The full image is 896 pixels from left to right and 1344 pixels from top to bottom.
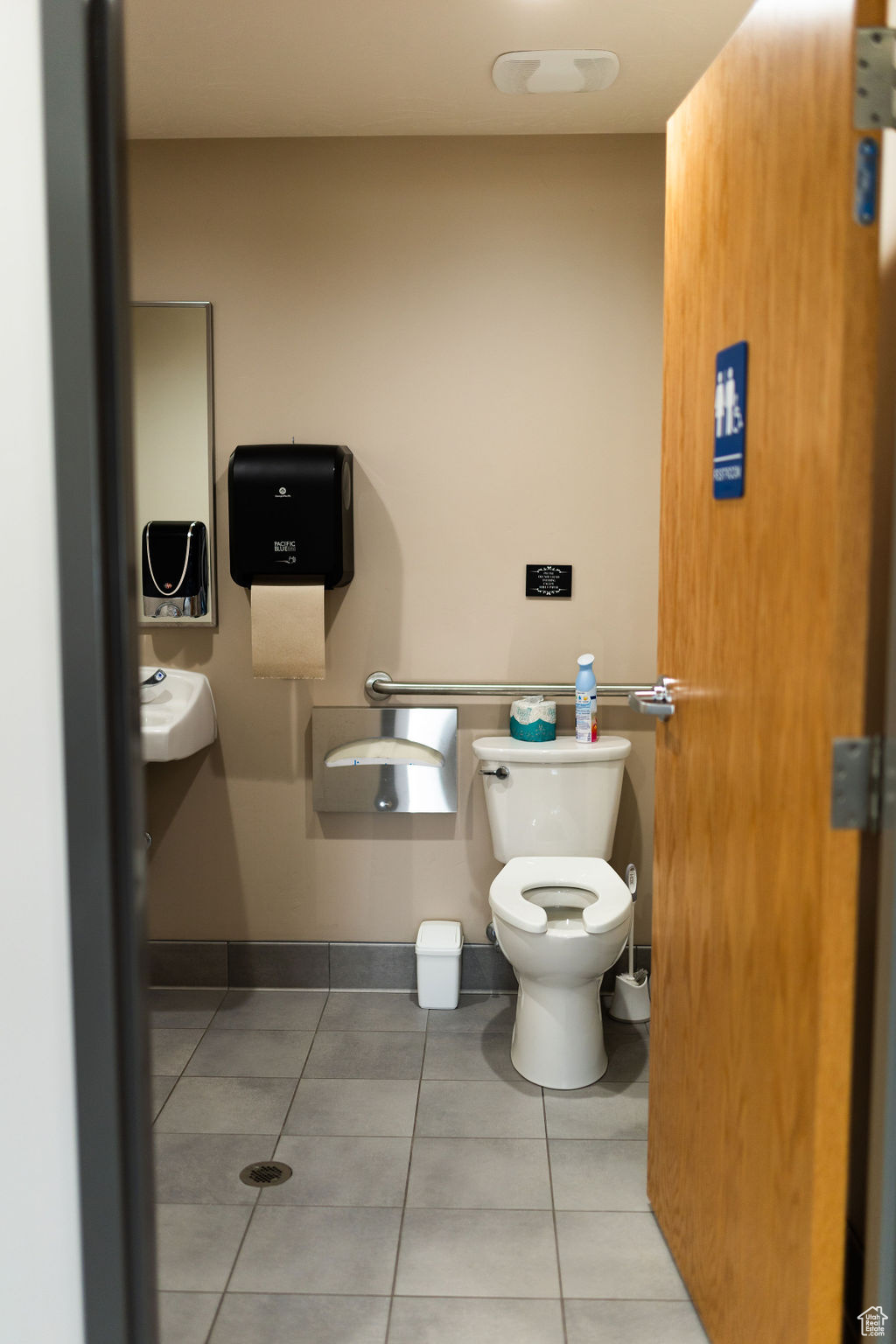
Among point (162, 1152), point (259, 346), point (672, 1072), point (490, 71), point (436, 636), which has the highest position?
point (490, 71)

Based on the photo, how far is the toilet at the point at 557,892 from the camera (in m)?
2.62

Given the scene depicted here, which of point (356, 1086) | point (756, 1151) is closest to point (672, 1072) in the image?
point (756, 1151)

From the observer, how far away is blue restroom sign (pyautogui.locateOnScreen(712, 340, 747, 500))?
162 centimetres

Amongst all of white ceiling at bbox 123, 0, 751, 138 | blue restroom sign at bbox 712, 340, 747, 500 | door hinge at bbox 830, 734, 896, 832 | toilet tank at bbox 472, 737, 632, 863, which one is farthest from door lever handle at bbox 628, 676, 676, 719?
white ceiling at bbox 123, 0, 751, 138

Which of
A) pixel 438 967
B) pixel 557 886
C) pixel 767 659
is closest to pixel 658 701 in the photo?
pixel 767 659

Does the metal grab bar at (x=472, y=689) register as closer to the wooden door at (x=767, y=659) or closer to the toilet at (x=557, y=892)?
the toilet at (x=557, y=892)

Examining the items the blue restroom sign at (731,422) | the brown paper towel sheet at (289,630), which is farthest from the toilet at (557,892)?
the blue restroom sign at (731,422)

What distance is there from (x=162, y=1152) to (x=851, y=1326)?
4.97 feet

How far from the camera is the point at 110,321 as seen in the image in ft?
3.87

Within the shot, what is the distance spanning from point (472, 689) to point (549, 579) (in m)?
0.40

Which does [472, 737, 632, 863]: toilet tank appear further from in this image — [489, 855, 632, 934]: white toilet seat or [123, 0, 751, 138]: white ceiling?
[123, 0, 751, 138]: white ceiling

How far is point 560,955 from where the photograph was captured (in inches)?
102

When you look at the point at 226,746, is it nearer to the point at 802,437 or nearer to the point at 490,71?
the point at 490,71

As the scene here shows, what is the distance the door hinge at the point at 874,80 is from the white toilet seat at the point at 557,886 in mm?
1810
